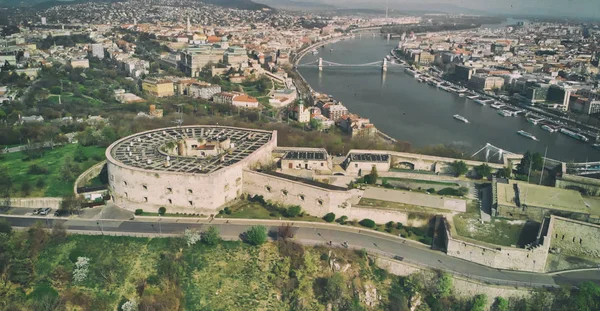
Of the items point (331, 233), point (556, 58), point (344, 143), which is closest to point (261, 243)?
point (331, 233)

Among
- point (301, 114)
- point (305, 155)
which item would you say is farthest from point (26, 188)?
point (301, 114)

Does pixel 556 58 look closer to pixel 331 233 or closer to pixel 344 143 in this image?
pixel 344 143

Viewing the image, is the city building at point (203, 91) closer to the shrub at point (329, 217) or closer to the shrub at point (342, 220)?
the shrub at point (329, 217)

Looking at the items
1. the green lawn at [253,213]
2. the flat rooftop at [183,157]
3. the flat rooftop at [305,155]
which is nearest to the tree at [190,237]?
the green lawn at [253,213]

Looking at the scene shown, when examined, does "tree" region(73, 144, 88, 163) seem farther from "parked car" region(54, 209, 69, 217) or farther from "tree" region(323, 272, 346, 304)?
"tree" region(323, 272, 346, 304)

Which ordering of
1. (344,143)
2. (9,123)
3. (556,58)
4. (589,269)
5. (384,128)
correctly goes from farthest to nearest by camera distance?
(556,58), (384,128), (9,123), (344,143), (589,269)
